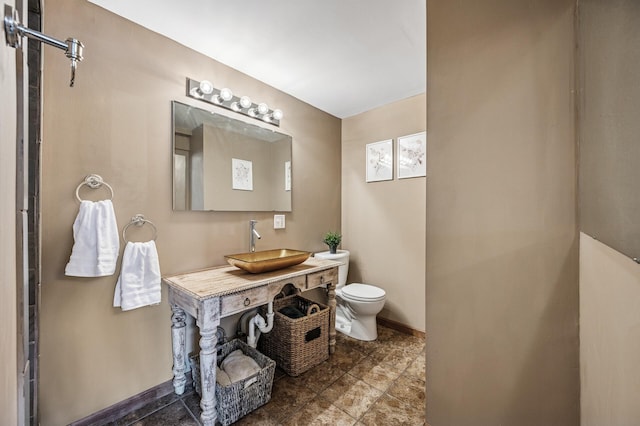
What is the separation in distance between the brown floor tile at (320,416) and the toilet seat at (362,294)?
813 millimetres

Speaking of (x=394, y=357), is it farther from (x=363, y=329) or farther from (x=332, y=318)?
(x=332, y=318)

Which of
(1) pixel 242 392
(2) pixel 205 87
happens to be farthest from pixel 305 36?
(1) pixel 242 392

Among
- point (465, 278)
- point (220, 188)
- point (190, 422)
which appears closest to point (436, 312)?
point (465, 278)

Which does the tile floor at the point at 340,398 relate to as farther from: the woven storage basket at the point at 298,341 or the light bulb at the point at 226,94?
the light bulb at the point at 226,94

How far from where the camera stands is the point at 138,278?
55.7 inches

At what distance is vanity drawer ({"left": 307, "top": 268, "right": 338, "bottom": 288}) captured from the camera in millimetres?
1837

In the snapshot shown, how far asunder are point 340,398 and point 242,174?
68.2 inches

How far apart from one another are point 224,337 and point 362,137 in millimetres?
2328

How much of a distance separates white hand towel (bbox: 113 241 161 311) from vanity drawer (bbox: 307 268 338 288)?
96 centimetres

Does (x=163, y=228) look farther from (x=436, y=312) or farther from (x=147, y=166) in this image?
(x=436, y=312)

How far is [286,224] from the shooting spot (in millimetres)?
2369

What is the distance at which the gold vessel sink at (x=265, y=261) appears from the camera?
1.58 meters

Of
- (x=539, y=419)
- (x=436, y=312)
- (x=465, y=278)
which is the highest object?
(x=465, y=278)

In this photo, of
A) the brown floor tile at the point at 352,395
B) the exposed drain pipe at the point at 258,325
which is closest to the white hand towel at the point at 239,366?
the exposed drain pipe at the point at 258,325
